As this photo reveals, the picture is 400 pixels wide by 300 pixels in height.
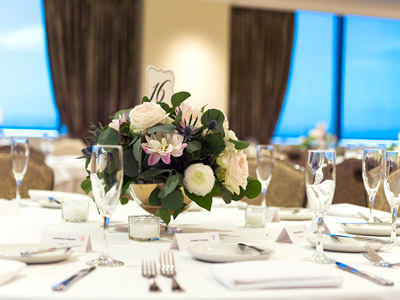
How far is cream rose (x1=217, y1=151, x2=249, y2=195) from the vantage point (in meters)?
1.60

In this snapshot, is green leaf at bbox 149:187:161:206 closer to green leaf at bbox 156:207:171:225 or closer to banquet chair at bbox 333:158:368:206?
green leaf at bbox 156:207:171:225

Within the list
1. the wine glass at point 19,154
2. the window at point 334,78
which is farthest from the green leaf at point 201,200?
the window at point 334,78

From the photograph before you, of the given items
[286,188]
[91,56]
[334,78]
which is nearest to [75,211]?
[286,188]

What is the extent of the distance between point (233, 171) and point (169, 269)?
49 centimetres

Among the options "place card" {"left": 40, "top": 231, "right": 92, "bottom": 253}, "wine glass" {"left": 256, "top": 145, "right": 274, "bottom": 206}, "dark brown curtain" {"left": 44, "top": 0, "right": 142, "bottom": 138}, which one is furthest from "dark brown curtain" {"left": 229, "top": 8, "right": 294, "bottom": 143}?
"place card" {"left": 40, "top": 231, "right": 92, "bottom": 253}

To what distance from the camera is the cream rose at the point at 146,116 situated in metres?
1.58

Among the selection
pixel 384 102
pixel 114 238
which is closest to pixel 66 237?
pixel 114 238

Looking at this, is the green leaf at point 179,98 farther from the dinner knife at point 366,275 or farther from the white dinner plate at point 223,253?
the dinner knife at point 366,275

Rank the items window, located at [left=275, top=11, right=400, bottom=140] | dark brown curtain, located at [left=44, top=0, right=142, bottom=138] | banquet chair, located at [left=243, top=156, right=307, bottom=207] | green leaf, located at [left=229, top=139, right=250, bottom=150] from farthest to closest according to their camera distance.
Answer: window, located at [left=275, top=11, right=400, bottom=140] < dark brown curtain, located at [left=44, top=0, right=142, bottom=138] < banquet chair, located at [left=243, top=156, right=307, bottom=207] < green leaf, located at [left=229, top=139, right=250, bottom=150]

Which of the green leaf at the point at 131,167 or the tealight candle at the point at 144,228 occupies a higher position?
the green leaf at the point at 131,167

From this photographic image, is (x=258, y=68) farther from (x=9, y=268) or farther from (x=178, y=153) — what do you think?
(x=9, y=268)

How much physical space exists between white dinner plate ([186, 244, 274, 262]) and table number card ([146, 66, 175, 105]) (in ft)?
2.48

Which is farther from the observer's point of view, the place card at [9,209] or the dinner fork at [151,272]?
the place card at [9,209]

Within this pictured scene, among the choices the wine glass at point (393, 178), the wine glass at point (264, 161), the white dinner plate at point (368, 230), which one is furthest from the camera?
the wine glass at point (264, 161)
